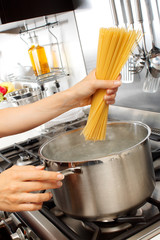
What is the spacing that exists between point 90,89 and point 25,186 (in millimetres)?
337

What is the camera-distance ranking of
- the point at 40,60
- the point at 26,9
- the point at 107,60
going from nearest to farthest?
the point at 107,60 < the point at 26,9 < the point at 40,60

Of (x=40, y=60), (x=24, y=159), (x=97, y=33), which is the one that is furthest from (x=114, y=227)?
(x=40, y=60)

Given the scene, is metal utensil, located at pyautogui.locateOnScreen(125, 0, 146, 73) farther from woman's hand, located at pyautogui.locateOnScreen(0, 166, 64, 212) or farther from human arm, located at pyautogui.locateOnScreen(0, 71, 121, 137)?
woman's hand, located at pyautogui.locateOnScreen(0, 166, 64, 212)

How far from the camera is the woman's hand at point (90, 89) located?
73 centimetres

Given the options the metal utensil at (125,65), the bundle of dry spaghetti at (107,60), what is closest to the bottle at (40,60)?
the metal utensil at (125,65)

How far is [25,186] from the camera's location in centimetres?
59

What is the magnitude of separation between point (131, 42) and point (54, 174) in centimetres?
34

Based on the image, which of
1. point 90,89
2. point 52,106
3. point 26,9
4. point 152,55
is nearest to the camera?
point 90,89

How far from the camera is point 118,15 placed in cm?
130

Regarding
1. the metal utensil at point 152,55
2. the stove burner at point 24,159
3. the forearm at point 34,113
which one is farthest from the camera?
the stove burner at point 24,159

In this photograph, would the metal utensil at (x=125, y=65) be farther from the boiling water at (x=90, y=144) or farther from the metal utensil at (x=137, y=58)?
the boiling water at (x=90, y=144)

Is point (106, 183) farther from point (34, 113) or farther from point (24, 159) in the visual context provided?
point (24, 159)

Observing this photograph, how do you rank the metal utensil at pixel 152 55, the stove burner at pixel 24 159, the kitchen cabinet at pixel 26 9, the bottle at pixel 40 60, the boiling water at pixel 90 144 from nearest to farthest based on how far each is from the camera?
the boiling water at pixel 90 144 → the metal utensil at pixel 152 55 → the stove burner at pixel 24 159 → the kitchen cabinet at pixel 26 9 → the bottle at pixel 40 60

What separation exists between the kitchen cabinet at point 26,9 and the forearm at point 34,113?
610 millimetres
